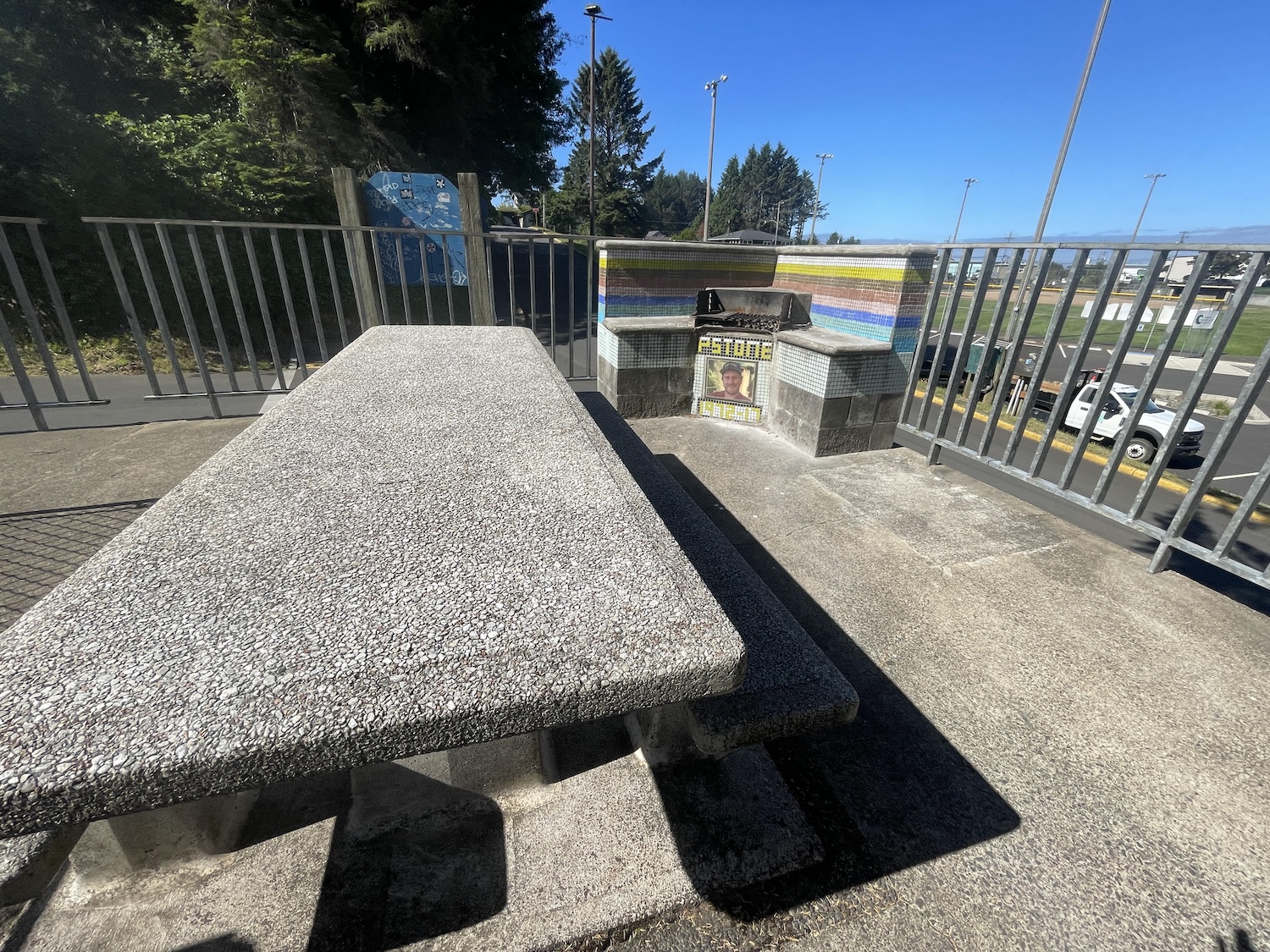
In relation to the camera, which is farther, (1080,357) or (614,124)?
(614,124)

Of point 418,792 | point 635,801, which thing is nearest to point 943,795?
point 635,801

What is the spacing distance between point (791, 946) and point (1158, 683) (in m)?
1.93

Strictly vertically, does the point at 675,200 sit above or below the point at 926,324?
above

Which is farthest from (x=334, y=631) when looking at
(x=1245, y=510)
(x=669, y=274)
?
(x=669, y=274)

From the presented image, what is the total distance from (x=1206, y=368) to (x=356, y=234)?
229 inches

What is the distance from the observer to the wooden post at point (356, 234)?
14.7 ft

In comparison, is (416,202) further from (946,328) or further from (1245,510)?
(1245,510)

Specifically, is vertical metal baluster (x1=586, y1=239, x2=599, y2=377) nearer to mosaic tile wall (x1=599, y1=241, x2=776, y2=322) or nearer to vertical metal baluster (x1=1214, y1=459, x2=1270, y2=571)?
mosaic tile wall (x1=599, y1=241, x2=776, y2=322)

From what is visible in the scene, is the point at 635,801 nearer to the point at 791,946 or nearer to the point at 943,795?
the point at 791,946

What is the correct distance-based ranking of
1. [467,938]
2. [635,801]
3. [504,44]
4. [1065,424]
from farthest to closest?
[504,44] < [1065,424] < [635,801] < [467,938]

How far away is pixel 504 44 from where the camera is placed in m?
15.2

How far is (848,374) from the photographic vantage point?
13.6 ft

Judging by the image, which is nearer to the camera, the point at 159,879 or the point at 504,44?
the point at 159,879

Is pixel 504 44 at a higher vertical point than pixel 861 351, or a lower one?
higher
